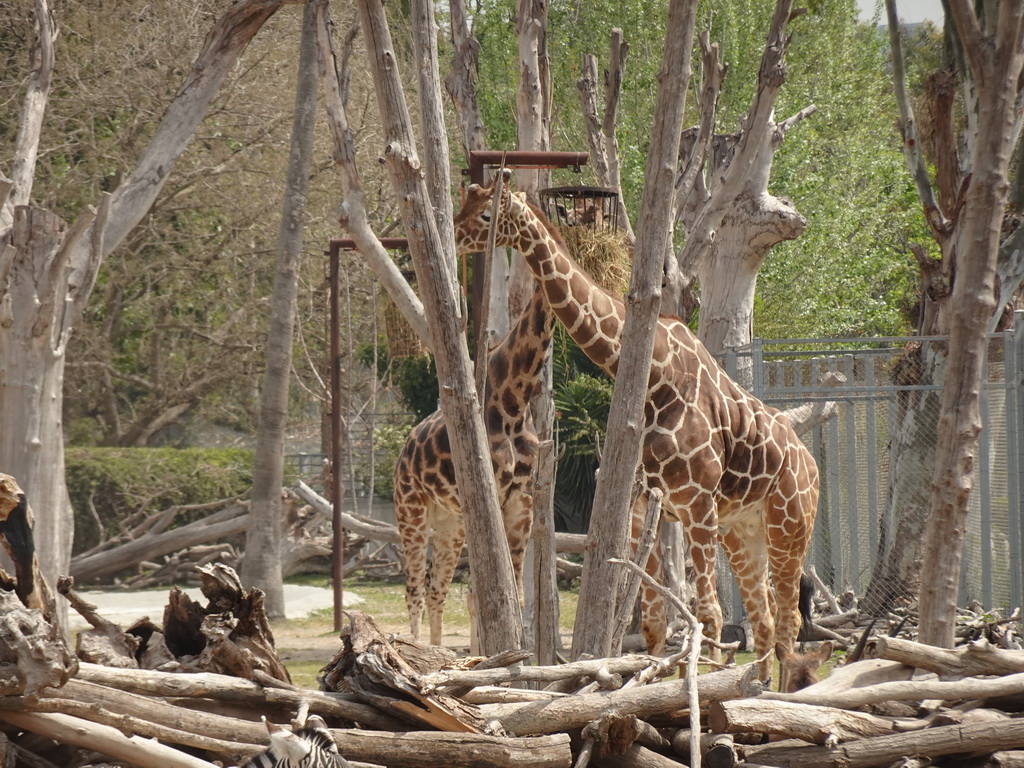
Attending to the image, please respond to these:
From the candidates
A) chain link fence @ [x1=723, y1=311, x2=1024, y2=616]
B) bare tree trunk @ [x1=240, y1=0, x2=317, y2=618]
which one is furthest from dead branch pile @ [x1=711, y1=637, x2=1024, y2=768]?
bare tree trunk @ [x1=240, y1=0, x2=317, y2=618]

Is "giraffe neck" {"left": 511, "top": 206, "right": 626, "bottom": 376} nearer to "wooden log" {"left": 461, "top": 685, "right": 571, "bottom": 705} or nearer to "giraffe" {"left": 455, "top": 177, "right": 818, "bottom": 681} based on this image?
"giraffe" {"left": 455, "top": 177, "right": 818, "bottom": 681}

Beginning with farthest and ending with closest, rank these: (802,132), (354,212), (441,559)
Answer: (802,132) → (441,559) → (354,212)

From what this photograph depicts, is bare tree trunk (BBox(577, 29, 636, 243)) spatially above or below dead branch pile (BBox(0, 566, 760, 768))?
above

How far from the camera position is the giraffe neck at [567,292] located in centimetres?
539

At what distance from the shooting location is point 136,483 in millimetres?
14352

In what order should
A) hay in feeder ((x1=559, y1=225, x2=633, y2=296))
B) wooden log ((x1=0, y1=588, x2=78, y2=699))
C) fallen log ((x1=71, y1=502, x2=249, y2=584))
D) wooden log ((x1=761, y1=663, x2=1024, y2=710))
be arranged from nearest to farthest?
wooden log ((x1=0, y1=588, x2=78, y2=699)) → wooden log ((x1=761, y1=663, x2=1024, y2=710)) → hay in feeder ((x1=559, y1=225, x2=633, y2=296)) → fallen log ((x1=71, y1=502, x2=249, y2=584))

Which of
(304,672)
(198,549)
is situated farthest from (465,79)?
Answer: (198,549)

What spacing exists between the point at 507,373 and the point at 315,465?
452 inches

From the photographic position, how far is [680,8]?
137 inches

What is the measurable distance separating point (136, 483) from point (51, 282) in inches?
334

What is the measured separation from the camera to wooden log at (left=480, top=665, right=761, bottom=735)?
3139 millimetres

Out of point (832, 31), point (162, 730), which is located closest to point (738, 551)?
point (162, 730)

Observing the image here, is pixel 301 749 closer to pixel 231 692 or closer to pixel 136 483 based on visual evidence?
pixel 231 692

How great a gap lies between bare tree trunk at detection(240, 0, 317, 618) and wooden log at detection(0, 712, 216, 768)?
7967 mm
